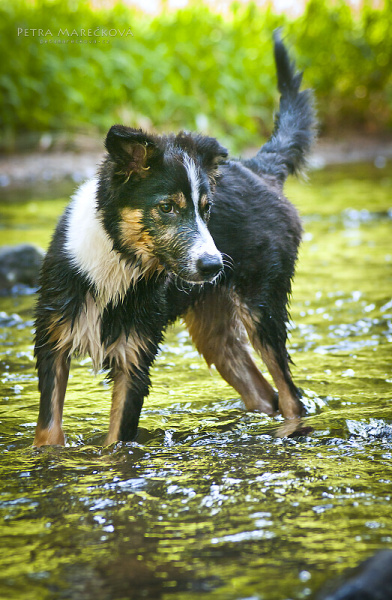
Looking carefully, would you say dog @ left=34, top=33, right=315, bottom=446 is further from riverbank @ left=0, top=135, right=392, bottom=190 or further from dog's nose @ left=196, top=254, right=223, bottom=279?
riverbank @ left=0, top=135, right=392, bottom=190

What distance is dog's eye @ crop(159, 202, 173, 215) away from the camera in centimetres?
373

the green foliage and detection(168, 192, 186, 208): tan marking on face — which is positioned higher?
the green foliage

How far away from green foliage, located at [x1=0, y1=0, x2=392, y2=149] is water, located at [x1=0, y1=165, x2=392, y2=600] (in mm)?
9178

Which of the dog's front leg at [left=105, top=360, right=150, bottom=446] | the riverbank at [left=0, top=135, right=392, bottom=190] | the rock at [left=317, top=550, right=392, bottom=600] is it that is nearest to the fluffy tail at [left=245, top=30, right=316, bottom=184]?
the dog's front leg at [left=105, top=360, right=150, bottom=446]

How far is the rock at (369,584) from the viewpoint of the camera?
233 cm

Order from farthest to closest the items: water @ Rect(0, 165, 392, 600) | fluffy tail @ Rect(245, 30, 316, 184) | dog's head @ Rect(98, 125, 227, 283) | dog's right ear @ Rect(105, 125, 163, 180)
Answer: fluffy tail @ Rect(245, 30, 316, 184), dog's head @ Rect(98, 125, 227, 283), dog's right ear @ Rect(105, 125, 163, 180), water @ Rect(0, 165, 392, 600)

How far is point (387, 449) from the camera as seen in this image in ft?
12.4

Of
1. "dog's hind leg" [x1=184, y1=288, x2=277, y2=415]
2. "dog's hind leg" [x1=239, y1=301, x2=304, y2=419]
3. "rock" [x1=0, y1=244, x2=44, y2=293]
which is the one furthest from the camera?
"rock" [x1=0, y1=244, x2=44, y2=293]

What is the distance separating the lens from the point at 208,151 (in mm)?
3920

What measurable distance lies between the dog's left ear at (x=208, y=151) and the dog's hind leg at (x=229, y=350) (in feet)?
3.42

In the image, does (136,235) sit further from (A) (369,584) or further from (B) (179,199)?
(A) (369,584)

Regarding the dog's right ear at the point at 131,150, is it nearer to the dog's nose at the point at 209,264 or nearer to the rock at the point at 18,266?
the dog's nose at the point at 209,264

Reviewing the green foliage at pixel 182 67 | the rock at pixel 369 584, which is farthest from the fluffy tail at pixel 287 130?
the green foliage at pixel 182 67

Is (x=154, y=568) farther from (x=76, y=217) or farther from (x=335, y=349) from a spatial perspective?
(x=335, y=349)
